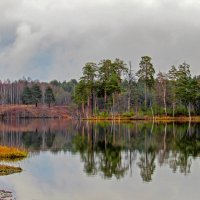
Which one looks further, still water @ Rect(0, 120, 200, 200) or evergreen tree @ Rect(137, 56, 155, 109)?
evergreen tree @ Rect(137, 56, 155, 109)

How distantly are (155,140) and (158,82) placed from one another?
2754 inches

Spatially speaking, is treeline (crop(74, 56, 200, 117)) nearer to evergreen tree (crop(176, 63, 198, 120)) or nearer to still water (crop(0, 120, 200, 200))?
evergreen tree (crop(176, 63, 198, 120))

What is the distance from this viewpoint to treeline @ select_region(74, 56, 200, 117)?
121938mm

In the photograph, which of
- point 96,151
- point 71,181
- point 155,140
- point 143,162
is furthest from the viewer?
point 155,140

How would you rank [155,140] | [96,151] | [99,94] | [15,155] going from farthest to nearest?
[99,94]
[155,140]
[96,151]
[15,155]

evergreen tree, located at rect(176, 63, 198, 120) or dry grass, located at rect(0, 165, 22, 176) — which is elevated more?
evergreen tree, located at rect(176, 63, 198, 120)

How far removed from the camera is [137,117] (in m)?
122

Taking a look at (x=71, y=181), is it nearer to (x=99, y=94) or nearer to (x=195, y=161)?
(x=195, y=161)

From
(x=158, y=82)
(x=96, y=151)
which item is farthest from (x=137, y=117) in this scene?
(x=96, y=151)

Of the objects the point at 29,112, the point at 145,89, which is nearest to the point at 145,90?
the point at 145,89

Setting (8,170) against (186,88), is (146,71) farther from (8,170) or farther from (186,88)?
(8,170)

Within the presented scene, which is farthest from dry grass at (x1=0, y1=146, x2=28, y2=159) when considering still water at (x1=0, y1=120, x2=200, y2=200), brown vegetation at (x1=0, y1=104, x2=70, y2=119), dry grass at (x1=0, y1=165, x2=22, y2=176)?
brown vegetation at (x1=0, y1=104, x2=70, y2=119)

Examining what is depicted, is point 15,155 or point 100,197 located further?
point 15,155

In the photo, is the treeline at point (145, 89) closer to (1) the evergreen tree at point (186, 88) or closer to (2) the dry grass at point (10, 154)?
(1) the evergreen tree at point (186, 88)
